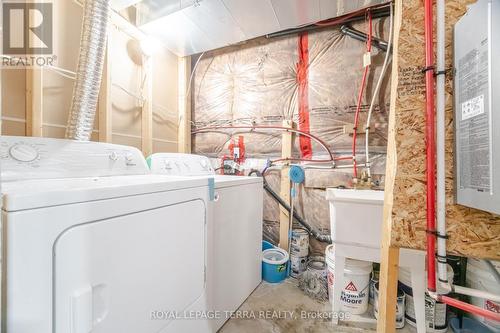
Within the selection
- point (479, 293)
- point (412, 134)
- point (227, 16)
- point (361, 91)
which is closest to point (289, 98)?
point (361, 91)

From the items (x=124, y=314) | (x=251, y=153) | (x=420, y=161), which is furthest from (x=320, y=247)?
(x=124, y=314)

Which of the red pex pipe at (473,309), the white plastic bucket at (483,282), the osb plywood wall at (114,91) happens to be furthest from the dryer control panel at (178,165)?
the white plastic bucket at (483,282)

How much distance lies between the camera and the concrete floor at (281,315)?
4.53 ft

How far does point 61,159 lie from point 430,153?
1641mm

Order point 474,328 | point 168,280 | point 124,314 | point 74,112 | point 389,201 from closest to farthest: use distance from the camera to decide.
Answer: point 124,314 → point 168,280 → point 389,201 → point 74,112 → point 474,328

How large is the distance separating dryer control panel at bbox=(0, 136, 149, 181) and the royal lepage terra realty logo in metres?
0.68

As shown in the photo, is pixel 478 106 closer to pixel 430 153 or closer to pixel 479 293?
pixel 430 153

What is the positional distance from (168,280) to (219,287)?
0.58 metres

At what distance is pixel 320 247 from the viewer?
2059 mm

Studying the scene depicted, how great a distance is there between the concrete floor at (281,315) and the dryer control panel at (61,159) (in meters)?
1.22

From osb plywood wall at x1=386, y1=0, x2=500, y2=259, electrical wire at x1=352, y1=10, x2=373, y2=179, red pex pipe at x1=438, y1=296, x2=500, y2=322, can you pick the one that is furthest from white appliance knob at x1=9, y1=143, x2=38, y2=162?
electrical wire at x1=352, y1=10, x2=373, y2=179

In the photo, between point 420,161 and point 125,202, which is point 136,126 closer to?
point 125,202

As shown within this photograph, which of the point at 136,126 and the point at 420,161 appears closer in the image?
the point at 420,161

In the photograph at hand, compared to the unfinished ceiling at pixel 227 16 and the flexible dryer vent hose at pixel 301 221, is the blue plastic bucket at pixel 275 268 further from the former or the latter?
the unfinished ceiling at pixel 227 16
